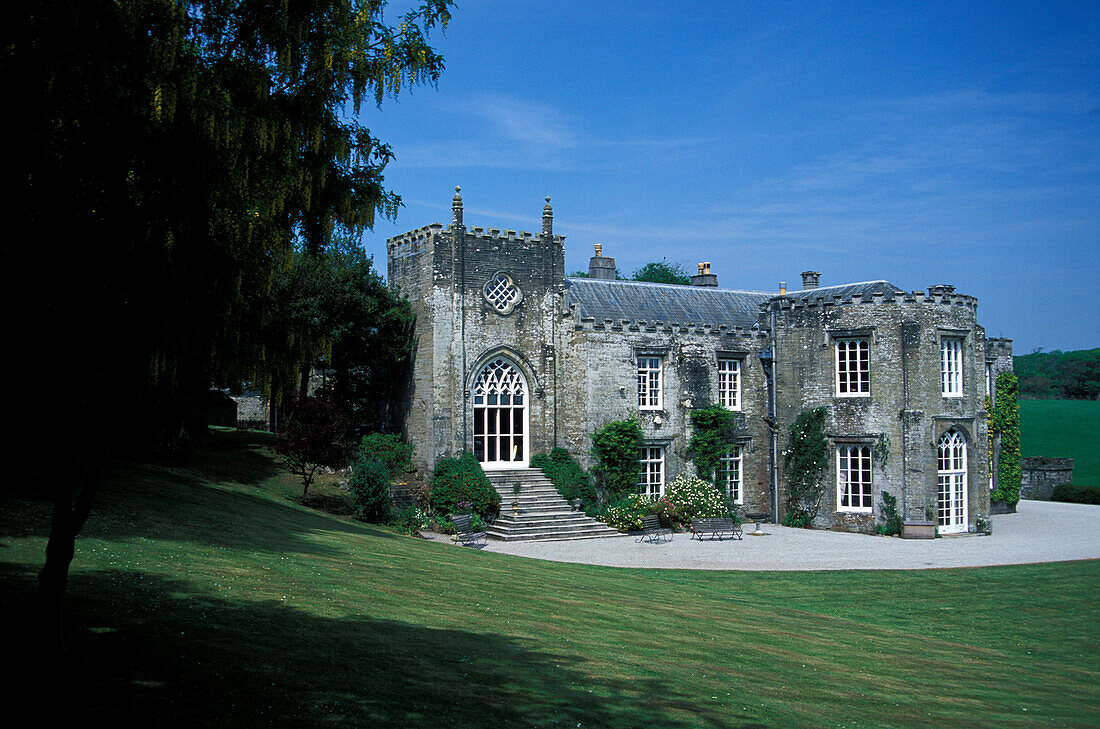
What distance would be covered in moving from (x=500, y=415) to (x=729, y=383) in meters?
8.57

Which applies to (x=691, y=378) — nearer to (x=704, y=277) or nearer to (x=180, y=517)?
(x=704, y=277)

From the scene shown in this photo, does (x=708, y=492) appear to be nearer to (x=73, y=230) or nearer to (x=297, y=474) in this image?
(x=297, y=474)

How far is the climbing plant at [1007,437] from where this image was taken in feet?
111

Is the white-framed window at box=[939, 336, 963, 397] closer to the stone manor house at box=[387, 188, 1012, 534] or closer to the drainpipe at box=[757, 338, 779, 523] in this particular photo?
the stone manor house at box=[387, 188, 1012, 534]

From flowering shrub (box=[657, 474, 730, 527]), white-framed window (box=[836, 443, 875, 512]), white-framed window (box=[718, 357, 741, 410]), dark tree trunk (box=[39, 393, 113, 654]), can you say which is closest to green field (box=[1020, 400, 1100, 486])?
white-framed window (box=[836, 443, 875, 512])

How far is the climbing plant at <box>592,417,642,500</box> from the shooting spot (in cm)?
2758

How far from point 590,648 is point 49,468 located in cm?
1120

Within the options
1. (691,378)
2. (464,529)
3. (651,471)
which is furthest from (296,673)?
(691,378)

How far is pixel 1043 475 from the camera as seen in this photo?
39.9 m

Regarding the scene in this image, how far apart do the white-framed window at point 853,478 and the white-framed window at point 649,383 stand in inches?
247

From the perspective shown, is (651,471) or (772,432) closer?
(651,471)

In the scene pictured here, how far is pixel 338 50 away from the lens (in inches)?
331

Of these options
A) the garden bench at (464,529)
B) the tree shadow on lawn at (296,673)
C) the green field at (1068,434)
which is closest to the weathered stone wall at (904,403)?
the garden bench at (464,529)

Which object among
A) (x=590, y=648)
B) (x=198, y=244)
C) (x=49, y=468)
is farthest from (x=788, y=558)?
(x=198, y=244)
